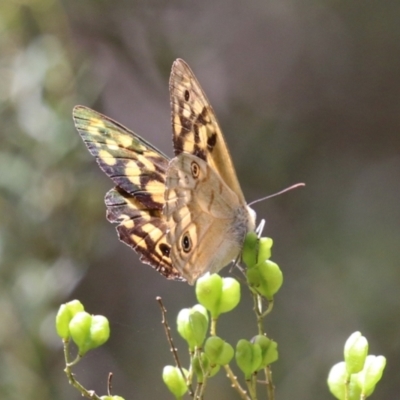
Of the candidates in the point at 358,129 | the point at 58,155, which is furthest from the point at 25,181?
the point at 358,129

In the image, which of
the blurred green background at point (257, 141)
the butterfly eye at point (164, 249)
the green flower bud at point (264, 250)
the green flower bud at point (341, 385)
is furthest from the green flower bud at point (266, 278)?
the blurred green background at point (257, 141)

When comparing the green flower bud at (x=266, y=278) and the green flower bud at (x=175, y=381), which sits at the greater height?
the green flower bud at (x=266, y=278)

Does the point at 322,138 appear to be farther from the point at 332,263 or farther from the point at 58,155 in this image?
the point at 58,155

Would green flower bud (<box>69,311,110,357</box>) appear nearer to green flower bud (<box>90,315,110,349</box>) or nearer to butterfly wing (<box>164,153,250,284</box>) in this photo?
green flower bud (<box>90,315,110,349</box>)

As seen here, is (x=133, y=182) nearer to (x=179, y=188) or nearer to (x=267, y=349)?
(x=179, y=188)

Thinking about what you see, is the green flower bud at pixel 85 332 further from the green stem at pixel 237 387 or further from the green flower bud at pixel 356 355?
the green flower bud at pixel 356 355

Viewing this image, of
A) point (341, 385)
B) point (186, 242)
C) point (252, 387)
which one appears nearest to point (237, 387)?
point (252, 387)
